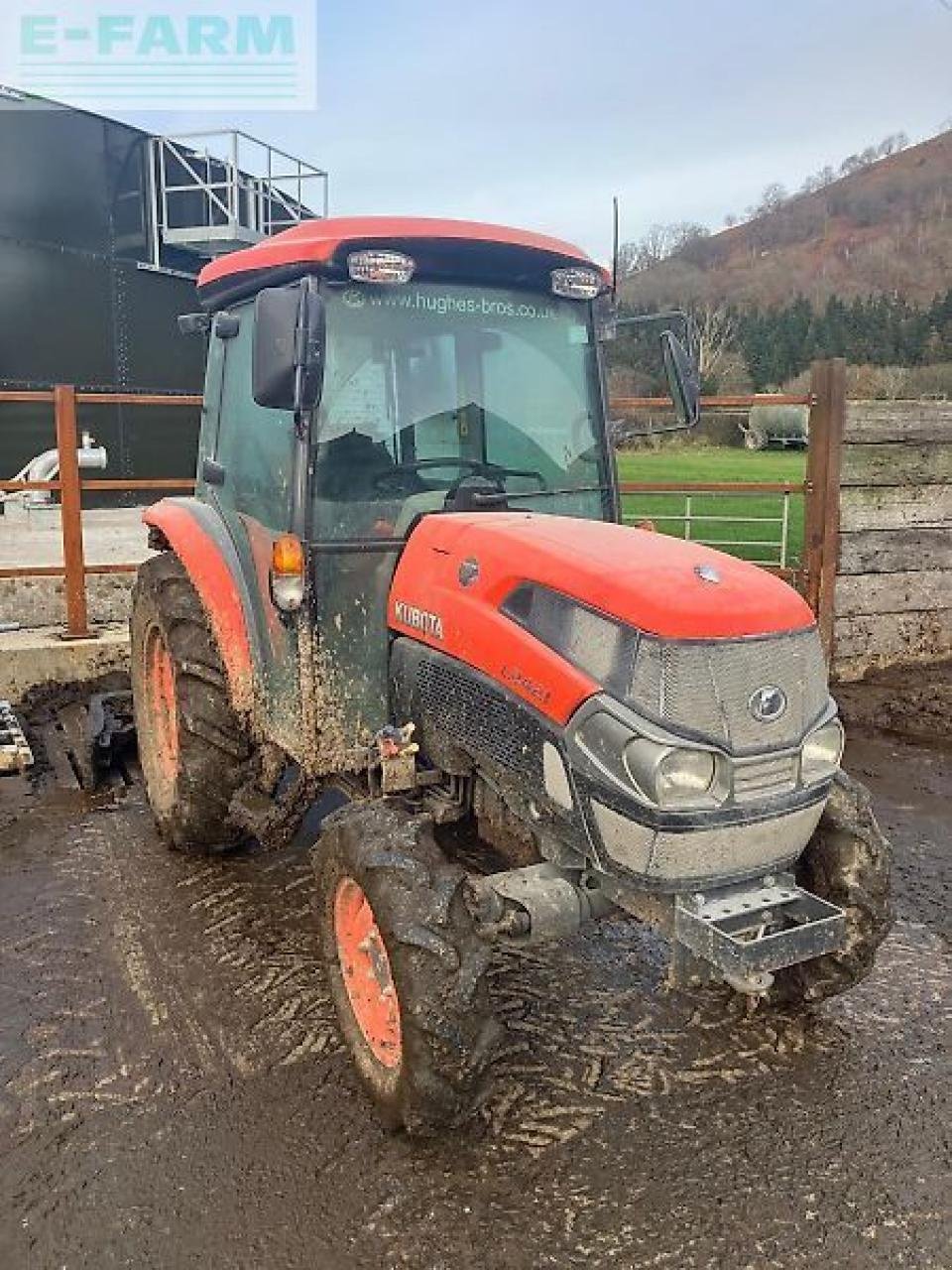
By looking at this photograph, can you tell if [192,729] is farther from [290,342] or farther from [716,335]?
[716,335]

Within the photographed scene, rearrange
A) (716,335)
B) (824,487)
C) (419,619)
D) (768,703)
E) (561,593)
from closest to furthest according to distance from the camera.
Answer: (768,703) < (561,593) < (419,619) < (824,487) < (716,335)

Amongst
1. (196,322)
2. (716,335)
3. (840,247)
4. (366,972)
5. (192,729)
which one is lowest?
(366,972)

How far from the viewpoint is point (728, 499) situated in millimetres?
20484

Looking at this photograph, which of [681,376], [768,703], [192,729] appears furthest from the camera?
[192,729]

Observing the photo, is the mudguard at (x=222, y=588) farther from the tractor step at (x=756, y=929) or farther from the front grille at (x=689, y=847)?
the tractor step at (x=756, y=929)

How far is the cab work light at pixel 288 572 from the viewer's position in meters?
3.15

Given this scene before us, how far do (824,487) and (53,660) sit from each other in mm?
4454

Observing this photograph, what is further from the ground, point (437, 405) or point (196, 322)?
point (196, 322)

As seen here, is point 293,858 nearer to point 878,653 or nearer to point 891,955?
point 891,955

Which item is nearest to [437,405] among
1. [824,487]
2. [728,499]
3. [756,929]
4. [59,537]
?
[756,929]

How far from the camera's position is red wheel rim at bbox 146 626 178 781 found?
4383mm

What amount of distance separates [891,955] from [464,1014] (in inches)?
68.2

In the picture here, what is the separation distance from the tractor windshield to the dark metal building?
795 cm

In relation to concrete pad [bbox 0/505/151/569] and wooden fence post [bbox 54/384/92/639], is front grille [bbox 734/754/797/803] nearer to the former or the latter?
wooden fence post [bbox 54/384/92/639]
